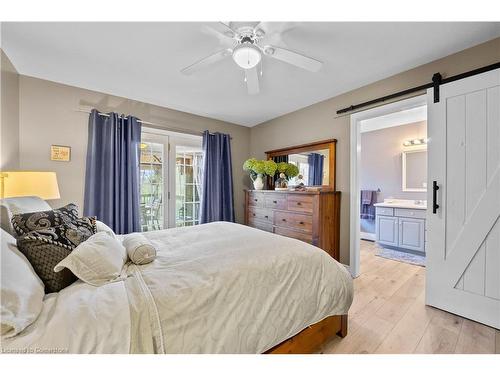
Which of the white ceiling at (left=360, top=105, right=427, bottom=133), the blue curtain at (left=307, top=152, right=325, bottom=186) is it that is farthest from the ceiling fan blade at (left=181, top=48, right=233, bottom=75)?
the white ceiling at (left=360, top=105, right=427, bottom=133)

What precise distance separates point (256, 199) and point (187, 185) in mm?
1214

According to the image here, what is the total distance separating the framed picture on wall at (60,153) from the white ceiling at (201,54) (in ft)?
2.51

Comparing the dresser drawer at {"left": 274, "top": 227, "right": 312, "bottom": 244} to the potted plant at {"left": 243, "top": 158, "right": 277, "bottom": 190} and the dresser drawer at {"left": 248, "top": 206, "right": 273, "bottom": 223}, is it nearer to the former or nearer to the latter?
the dresser drawer at {"left": 248, "top": 206, "right": 273, "bottom": 223}

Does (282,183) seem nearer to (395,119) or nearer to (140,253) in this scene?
(140,253)

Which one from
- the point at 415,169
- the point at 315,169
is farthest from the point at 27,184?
the point at 415,169

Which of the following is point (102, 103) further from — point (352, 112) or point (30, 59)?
point (352, 112)

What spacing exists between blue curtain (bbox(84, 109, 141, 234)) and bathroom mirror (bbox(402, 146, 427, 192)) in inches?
190

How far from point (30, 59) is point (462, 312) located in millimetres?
4603

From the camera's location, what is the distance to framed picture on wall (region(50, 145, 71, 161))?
8.25ft

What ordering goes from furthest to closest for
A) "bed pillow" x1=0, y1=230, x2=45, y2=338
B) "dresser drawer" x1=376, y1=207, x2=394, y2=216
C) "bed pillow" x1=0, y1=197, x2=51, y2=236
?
1. "dresser drawer" x1=376, y1=207, x2=394, y2=216
2. "bed pillow" x1=0, y1=197, x2=51, y2=236
3. "bed pillow" x1=0, y1=230, x2=45, y2=338

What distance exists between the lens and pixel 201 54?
1977 mm
